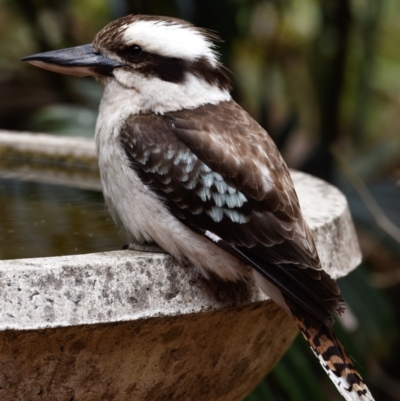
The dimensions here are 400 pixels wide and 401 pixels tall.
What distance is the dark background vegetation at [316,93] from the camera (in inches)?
167

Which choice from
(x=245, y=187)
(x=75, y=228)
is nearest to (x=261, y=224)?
(x=245, y=187)

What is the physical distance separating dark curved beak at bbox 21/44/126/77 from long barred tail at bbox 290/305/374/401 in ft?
2.97

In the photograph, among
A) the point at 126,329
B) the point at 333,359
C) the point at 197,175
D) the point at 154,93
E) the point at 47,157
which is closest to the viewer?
the point at 126,329

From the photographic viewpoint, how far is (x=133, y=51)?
2.51 meters

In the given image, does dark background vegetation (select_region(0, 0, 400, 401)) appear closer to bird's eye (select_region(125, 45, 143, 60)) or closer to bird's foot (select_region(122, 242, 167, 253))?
bird's foot (select_region(122, 242, 167, 253))

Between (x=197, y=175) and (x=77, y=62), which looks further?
(x=77, y=62)

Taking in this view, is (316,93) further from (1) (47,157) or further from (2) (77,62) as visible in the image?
(2) (77,62)

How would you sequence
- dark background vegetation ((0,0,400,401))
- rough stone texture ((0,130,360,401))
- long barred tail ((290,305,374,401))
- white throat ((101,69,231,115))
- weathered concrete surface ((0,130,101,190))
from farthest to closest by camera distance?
dark background vegetation ((0,0,400,401))
weathered concrete surface ((0,130,101,190))
white throat ((101,69,231,115))
long barred tail ((290,305,374,401))
rough stone texture ((0,130,360,401))

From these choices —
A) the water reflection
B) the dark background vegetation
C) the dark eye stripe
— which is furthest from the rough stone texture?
the dark background vegetation

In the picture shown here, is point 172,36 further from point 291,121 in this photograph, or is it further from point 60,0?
point 60,0

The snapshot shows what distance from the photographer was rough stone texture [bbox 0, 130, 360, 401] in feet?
5.79

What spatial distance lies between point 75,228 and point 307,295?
923mm

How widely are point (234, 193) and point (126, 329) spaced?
485 millimetres

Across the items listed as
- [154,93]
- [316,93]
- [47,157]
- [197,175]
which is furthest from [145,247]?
[316,93]
